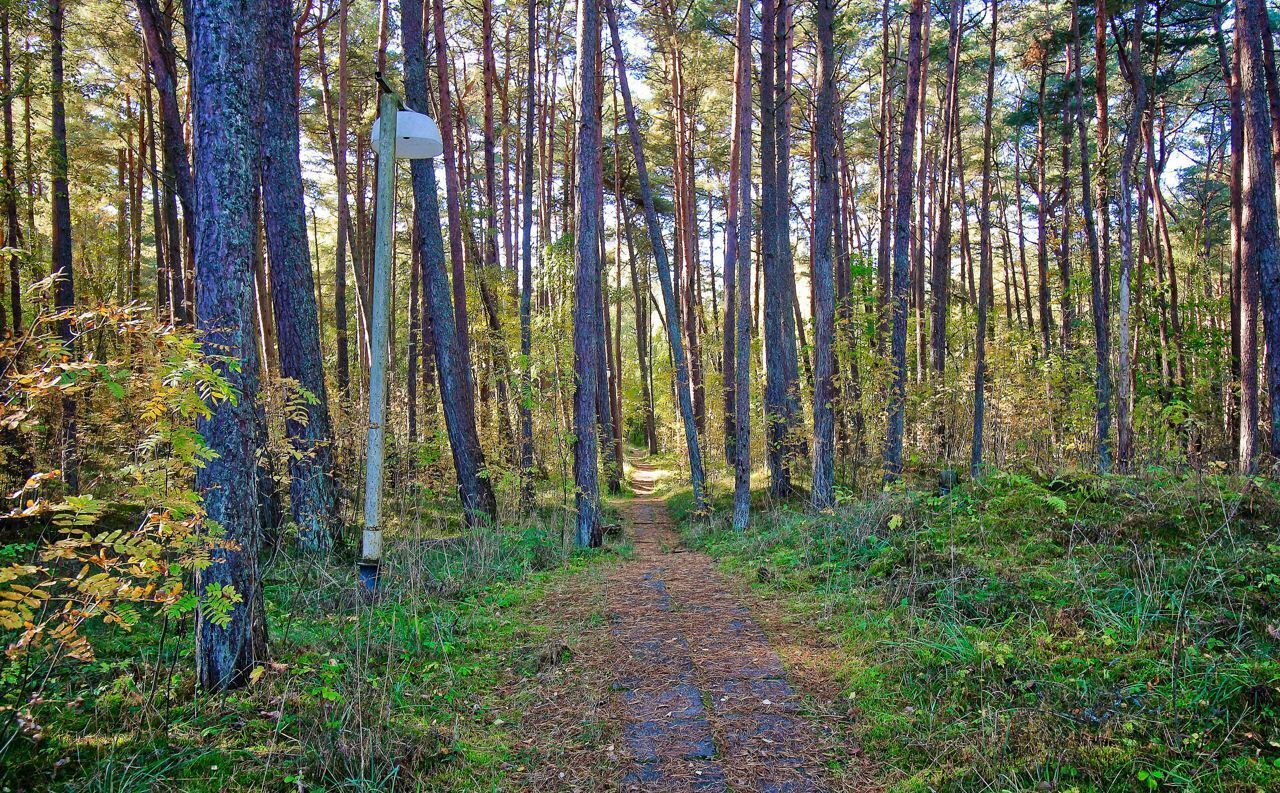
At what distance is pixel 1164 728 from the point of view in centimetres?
265

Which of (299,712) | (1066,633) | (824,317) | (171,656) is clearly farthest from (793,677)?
(824,317)

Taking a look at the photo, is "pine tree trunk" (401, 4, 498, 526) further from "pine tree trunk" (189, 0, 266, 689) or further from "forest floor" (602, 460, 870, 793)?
"pine tree trunk" (189, 0, 266, 689)

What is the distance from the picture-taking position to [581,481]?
8648 mm

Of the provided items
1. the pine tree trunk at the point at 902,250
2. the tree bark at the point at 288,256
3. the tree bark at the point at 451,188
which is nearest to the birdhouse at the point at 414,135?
the tree bark at the point at 288,256

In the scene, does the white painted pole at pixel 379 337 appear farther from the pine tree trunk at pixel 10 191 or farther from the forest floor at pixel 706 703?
the pine tree trunk at pixel 10 191

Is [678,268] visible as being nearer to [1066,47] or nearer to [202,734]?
[1066,47]

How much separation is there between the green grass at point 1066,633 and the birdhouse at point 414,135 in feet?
13.6

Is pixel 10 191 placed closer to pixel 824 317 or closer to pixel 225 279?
pixel 225 279

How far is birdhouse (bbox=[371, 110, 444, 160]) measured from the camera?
12.7 ft

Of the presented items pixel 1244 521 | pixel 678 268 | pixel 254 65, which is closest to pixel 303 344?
pixel 254 65

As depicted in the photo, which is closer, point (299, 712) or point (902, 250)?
point (299, 712)

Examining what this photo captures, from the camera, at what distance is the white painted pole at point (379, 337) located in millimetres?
3588

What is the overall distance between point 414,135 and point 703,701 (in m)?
3.80

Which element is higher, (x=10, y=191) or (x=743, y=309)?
(x=10, y=191)
